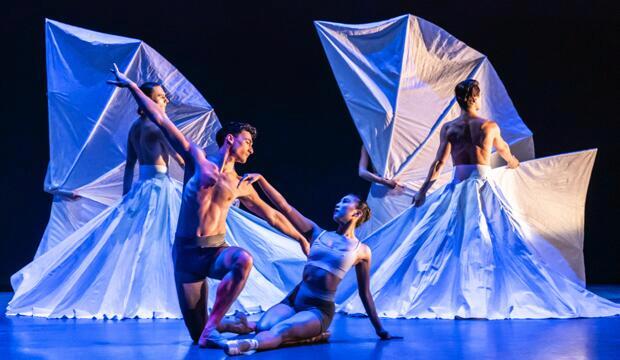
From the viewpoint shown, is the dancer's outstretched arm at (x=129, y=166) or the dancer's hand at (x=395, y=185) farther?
the dancer's hand at (x=395, y=185)

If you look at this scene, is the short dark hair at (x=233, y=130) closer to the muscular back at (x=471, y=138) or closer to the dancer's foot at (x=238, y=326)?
the dancer's foot at (x=238, y=326)

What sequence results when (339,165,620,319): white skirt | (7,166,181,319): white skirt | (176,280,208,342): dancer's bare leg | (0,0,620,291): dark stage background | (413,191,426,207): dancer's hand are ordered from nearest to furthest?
(176,280,208,342): dancer's bare leg, (339,165,620,319): white skirt, (7,166,181,319): white skirt, (413,191,426,207): dancer's hand, (0,0,620,291): dark stage background

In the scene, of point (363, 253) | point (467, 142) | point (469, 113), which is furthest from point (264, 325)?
point (469, 113)

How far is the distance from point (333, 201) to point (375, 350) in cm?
391

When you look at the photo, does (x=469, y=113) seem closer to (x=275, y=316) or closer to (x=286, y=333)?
(x=275, y=316)

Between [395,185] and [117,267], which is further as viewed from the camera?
[395,185]

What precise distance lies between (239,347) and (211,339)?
0.23m

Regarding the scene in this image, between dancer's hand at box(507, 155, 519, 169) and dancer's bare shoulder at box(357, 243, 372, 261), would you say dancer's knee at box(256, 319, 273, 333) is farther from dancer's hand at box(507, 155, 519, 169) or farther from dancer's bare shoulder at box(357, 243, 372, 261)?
dancer's hand at box(507, 155, 519, 169)

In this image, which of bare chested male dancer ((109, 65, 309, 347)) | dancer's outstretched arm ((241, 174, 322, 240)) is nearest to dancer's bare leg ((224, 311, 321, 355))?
bare chested male dancer ((109, 65, 309, 347))

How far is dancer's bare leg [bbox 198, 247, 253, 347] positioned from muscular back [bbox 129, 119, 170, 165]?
1.67 metres

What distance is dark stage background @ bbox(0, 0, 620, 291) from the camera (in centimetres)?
676

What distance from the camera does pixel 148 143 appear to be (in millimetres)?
4984

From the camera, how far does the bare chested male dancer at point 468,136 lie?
16.1ft

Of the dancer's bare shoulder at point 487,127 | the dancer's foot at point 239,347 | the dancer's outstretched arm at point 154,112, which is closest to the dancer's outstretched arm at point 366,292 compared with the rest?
the dancer's foot at point 239,347
